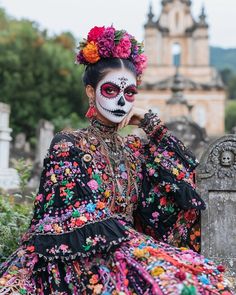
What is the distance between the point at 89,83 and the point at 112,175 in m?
0.70

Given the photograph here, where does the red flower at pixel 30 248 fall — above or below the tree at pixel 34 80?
below

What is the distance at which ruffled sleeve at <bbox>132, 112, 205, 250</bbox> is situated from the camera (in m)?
4.27

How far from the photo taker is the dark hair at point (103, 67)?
414 cm

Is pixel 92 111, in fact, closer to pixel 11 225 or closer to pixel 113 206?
pixel 113 206

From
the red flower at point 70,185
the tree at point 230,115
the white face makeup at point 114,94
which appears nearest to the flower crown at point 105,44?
the white face makeup at point 114,94

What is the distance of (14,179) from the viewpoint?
39.4 feet

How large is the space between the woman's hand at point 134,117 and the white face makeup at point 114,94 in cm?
13

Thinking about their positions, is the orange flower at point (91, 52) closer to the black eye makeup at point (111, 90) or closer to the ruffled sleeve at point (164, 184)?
the black eye makeup at point (111, 90)

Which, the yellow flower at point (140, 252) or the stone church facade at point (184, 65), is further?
the stone church facade at point (184, 65)

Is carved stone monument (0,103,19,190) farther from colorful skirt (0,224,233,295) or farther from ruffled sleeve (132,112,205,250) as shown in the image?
colorful skirt (0,224,233,295)

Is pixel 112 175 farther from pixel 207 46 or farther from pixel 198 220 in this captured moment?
pixel 207 46

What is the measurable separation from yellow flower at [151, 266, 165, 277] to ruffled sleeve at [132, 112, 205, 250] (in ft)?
2.99

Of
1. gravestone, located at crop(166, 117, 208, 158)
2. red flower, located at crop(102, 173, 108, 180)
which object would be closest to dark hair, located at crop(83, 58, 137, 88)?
red flower, located at crop(102, 173, 108, 180)

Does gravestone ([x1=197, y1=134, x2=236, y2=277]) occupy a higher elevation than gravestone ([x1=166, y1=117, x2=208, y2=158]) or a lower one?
lower
